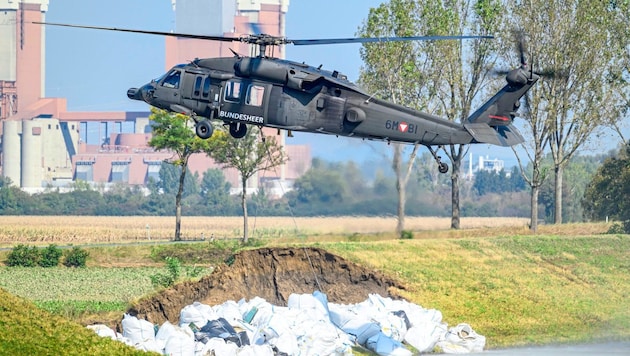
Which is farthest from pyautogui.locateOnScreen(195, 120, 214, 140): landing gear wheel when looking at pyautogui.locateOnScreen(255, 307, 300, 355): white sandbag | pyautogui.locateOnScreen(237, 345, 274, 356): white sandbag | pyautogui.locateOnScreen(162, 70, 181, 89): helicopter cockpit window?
pyautogui.locateOnScreen(237, 345, 274, 356): white sandbag

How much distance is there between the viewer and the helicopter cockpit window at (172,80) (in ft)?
109

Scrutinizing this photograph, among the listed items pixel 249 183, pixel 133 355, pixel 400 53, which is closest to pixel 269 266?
pixel 133 355

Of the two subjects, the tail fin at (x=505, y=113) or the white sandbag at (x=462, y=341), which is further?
the white sandbag at (x=462, y=341)

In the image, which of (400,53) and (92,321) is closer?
(92,321)

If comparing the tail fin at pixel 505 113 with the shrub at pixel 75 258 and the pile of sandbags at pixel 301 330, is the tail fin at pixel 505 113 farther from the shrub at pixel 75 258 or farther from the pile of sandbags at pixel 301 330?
the shrub at pixel 75 258

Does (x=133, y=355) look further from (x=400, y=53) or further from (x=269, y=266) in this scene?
(x=400, y=53)

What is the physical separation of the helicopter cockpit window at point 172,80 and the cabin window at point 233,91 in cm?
170

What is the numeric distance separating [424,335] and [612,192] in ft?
134

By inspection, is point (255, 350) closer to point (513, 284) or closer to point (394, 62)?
point (513, 284)

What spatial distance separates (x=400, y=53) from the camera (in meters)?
64.5

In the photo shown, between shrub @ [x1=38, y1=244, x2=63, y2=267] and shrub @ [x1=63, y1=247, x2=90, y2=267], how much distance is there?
1.17ft

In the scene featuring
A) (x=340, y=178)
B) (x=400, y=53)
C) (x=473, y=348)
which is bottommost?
(x=473, y=348)

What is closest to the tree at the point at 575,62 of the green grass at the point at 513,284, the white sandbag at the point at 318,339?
the green grass at the point at 513,284

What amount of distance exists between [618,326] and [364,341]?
10.7m
